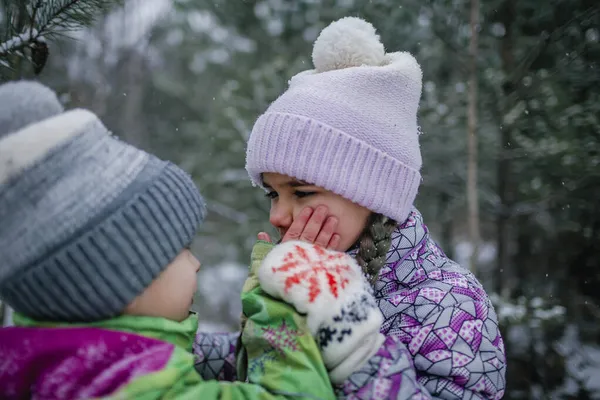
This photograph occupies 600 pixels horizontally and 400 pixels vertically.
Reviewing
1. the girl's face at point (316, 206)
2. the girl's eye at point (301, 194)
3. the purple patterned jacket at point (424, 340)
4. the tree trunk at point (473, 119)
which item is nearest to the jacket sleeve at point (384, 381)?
the purple patterned jacket at point (424, 340)

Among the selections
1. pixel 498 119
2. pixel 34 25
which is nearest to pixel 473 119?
pixel 498 119

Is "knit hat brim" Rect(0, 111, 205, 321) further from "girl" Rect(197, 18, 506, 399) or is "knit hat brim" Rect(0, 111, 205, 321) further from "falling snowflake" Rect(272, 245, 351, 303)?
"girl" Rect(197, 18, 506, 399)

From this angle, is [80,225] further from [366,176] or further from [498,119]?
[498,119]

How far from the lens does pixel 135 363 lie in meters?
1.10

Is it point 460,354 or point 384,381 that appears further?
point 460,354

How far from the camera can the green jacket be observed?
1.07 metres

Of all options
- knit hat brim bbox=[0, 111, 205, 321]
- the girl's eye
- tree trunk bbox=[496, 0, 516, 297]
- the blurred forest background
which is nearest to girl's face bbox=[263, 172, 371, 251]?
the girl's eye

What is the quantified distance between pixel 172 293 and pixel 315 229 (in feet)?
1.84

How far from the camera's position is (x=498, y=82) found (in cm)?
474

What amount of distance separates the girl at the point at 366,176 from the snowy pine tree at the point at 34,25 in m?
0.77

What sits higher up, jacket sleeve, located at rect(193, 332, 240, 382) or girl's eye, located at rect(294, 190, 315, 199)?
girl's eye, located at rect(294, 190, 315, 199)

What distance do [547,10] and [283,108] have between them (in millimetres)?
3310

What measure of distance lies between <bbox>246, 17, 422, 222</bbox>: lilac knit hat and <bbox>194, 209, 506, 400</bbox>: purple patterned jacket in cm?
21

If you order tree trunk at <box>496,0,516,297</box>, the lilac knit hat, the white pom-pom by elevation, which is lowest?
tree trunk at <box>496,0,516,297</box>
